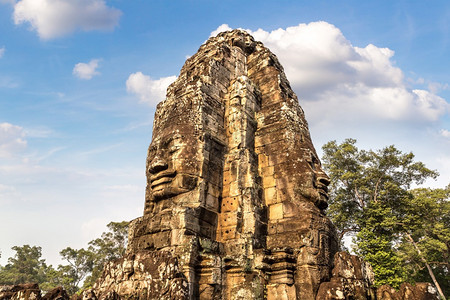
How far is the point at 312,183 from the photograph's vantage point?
7.12m

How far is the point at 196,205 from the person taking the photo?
657 cm

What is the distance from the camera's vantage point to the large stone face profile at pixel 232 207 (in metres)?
5.64

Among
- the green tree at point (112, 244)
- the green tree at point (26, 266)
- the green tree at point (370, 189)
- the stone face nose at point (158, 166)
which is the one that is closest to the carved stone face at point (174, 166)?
the stone face nose at point (158, 166)

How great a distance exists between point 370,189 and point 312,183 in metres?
16.8

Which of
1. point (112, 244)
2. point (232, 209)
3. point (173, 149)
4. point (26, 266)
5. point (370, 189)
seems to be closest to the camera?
point (232, 209)

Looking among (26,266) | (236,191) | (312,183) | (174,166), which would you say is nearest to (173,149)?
(174,166)

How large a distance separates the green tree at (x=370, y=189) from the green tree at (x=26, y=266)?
51.4 metres

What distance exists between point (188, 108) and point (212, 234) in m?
3.10

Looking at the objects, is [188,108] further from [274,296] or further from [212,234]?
[274,296]

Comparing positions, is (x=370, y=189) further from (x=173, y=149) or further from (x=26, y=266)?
(x=26, y=266)

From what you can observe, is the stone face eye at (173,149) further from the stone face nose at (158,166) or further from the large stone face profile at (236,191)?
the stone face nose at (158,166)

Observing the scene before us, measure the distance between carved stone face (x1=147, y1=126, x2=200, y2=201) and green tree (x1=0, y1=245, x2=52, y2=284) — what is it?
57.1 meters

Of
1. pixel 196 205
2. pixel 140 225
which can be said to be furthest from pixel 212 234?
pixel 140 225

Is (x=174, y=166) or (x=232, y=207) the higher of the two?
(x=174, y=166)
